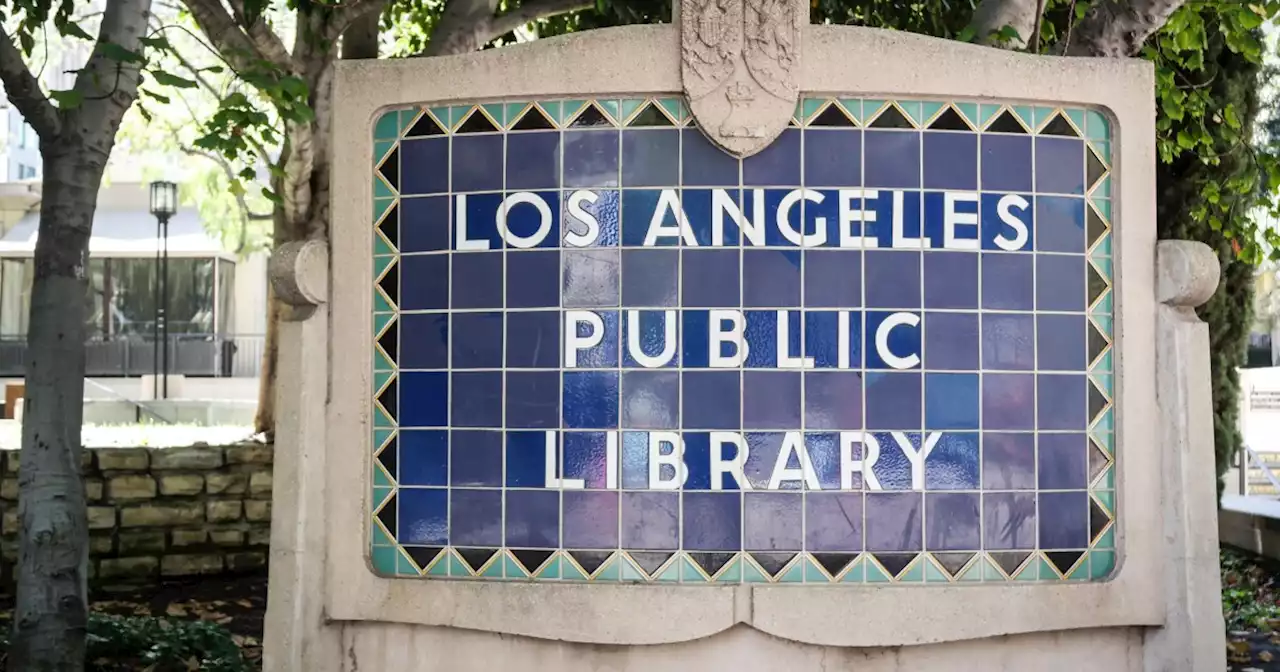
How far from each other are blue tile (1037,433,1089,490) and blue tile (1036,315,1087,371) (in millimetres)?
268

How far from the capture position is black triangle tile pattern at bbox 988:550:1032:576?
523 centimetres

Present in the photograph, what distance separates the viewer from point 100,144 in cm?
636

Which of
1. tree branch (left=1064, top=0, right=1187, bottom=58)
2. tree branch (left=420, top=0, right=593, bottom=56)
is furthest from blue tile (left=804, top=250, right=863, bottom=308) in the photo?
tree branch (left=420, top=0, right=593, bottom=56)

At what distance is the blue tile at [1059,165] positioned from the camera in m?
5.32

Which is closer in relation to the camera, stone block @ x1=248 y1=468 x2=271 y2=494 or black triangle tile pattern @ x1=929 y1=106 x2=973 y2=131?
black triangle tile pattern @ x1=929 y1=106 x2=973 y2=131

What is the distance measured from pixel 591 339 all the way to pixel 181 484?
6.41 meters

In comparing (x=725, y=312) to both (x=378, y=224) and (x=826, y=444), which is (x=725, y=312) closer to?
(x=826, y=444)

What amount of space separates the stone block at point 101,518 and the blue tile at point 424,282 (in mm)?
5943

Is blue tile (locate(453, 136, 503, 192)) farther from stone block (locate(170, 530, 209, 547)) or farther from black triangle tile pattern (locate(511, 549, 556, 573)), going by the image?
stone block (locate(170, 530, 209, 547))

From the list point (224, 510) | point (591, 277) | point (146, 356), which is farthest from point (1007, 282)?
point (146, 356)

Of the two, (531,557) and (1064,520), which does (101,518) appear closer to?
(531,557)

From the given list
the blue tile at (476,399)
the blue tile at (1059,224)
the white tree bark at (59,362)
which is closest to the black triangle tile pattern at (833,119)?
the blue tile at (1059,224)

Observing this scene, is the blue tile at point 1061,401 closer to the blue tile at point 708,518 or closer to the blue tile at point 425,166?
the blue tile at point 708,518

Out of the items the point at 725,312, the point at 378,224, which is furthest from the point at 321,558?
the point at 725,312
